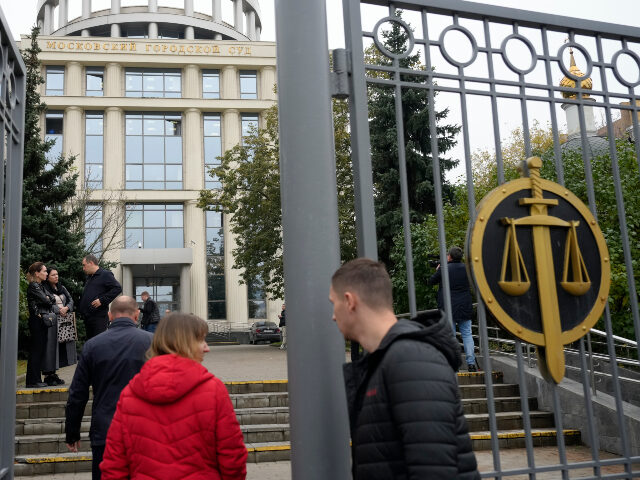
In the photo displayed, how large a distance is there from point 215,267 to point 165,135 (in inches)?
383

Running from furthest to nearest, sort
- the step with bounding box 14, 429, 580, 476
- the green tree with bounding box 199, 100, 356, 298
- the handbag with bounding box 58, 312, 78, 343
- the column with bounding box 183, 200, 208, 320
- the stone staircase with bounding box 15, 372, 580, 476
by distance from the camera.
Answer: the column with bounding box 183, 200, 208, 320, the green tree with bounding box 199, 100, 356, 298, the handbag with bounding box 58, 312, 78, 343, the stone staircase with bounding box 15, 372, 580, 476, the step with bounding box 14, 429, 580, 476

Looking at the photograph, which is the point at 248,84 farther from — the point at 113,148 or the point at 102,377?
the point at 102,377

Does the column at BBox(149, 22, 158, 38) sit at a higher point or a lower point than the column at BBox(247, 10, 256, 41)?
lower

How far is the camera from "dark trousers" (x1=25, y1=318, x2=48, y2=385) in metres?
8.70

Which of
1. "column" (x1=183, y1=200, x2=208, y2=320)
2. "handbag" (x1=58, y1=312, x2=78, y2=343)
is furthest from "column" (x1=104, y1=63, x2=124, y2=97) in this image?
"handbag" (x1=58, y1=312, x2=78, y2=343)

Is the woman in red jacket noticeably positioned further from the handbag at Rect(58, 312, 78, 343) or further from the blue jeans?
the blue jeans

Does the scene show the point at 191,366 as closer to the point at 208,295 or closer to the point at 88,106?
the point at 208,295

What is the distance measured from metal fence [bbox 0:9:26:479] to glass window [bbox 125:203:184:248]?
125 ft

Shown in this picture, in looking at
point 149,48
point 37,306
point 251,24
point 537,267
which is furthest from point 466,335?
point 251,24

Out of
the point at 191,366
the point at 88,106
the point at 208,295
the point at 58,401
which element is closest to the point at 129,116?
the point at 88,106

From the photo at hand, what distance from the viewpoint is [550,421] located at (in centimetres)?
889

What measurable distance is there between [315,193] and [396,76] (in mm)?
771

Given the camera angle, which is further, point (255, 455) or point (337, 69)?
point (255, 455)

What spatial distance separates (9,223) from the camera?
362 cm
